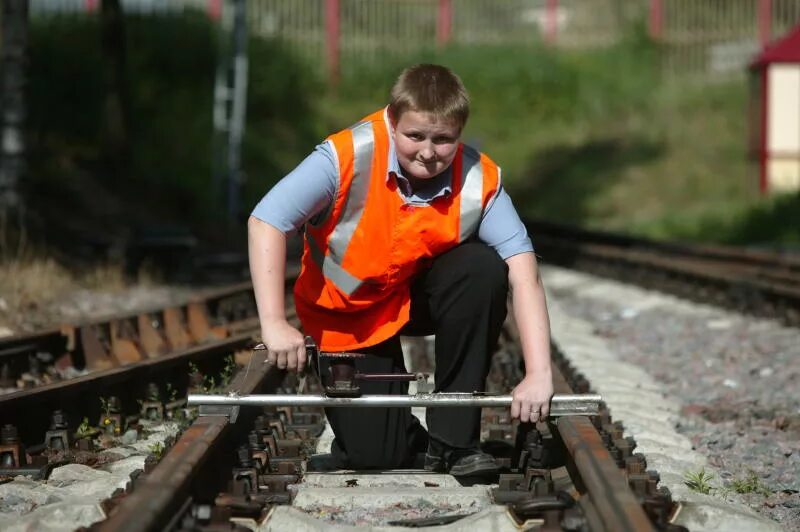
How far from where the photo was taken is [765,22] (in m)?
28.9

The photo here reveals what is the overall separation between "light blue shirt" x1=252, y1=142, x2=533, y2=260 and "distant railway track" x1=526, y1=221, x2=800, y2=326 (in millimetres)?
5499

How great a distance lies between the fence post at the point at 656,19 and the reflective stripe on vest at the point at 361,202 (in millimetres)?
25666

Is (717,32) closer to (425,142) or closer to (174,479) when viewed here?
(425,142)

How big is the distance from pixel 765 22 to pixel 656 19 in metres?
2.22

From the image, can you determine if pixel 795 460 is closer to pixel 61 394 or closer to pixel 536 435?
pixel 536 435

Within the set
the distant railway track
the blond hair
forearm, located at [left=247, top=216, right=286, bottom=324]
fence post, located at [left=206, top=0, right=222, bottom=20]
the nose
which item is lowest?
the distant railway track

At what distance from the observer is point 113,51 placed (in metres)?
18.6

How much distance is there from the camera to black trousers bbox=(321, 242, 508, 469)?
462 centimetres

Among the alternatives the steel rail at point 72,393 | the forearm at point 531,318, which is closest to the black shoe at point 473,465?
the forearm at point 531,318

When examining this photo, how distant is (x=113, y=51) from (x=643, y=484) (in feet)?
51.2

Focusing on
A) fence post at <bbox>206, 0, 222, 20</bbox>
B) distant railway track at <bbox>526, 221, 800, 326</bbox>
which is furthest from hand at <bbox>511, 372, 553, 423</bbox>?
fence post at <bbox>206, 0, 222, 20</bbox>

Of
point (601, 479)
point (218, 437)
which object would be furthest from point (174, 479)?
point (601, 479)

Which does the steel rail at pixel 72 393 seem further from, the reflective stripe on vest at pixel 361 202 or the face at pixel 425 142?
the face at pixel 425 142

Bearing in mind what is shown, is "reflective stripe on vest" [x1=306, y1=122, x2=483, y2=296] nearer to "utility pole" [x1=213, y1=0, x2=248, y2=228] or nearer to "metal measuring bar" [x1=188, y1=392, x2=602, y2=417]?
"metal measuring bar" [x1=188, y1=392, x2=602, y2=417]
